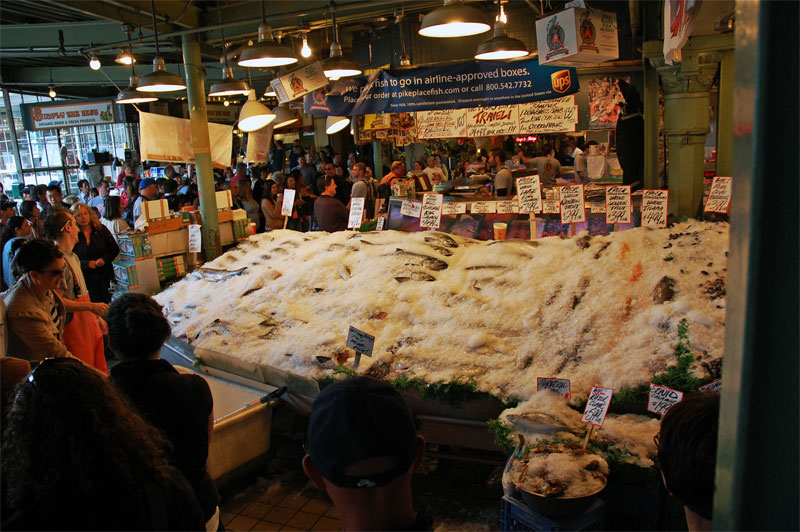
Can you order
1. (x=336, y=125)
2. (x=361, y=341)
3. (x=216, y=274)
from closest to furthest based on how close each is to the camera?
(x=361, y=341), (x=216, y=274), (x=336, y=125)

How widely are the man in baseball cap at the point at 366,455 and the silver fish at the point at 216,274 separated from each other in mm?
5310

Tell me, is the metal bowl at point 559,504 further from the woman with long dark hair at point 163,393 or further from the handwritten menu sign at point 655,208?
the handwritten menu sign at point 655,208

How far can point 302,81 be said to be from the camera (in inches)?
298

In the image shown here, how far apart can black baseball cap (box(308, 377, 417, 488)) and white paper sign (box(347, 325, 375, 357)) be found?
2633 millimetres

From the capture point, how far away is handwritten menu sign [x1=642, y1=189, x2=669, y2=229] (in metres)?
5.49

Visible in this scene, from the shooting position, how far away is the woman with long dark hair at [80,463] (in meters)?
1.45

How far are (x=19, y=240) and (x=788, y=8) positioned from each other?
22.4 ft

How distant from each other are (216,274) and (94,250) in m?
1.67

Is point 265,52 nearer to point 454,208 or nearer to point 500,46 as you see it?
point 500,46

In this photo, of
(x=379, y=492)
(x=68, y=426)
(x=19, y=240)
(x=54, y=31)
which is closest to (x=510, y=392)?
(x=379, y=492)

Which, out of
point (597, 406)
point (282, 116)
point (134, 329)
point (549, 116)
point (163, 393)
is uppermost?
point (282, 116)

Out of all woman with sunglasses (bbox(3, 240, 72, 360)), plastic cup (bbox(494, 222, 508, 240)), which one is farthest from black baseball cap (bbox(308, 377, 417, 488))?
plastic cup (bbox(494, 222, 508, 240))

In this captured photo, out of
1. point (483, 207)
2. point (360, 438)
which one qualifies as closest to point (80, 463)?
point (360, 438)

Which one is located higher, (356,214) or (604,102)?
(604,102)
